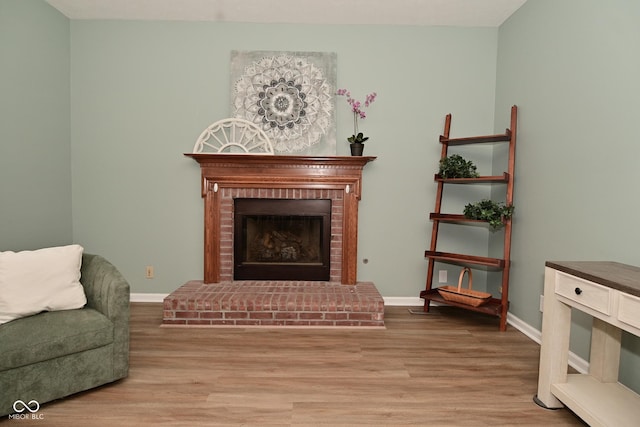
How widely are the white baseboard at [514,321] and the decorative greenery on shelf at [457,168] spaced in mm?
1244

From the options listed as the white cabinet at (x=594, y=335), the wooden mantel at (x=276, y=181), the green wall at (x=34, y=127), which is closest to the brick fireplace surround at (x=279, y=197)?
the wooden mantel at (x=276, y=181)

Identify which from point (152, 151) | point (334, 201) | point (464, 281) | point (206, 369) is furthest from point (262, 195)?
point (464, 281)

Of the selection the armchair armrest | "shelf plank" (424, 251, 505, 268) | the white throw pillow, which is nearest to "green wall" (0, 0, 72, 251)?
the white throw pillow

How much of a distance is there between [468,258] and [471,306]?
402 millimetres

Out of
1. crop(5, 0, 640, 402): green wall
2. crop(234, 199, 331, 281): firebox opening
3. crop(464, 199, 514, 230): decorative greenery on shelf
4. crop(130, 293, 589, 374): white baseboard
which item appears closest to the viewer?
crop(130, 293, 589, 374): white baseboard

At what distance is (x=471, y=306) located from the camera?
308 centimetres

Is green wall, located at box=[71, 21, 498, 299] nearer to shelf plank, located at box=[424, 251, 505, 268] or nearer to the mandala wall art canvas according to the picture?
the mandala wall art canvas

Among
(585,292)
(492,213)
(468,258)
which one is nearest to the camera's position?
(585,292)

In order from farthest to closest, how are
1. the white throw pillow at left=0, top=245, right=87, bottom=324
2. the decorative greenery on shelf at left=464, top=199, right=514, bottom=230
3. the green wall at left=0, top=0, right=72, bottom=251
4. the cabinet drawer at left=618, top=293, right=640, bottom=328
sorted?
1. the decorative greenery on shelf at left=464, top=199, right=514, bottom=230
2. the green wall at left=0, top=0, right=72, bottom=251
3. the white throw pillow at left=0, top=245, right=87, bottom=324
4. the cabinet drawer at left=618, top=293, right=640, bottom=328

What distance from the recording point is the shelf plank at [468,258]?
2980 millimetres

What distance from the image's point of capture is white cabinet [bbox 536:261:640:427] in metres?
1.52

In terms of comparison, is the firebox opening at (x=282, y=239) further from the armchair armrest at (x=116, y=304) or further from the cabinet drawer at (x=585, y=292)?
the cabinet drawer at (x=585, y=292)

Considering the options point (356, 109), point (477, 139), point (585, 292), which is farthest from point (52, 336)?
point (477, 139)

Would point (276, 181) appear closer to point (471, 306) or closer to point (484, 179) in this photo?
point (484, 179)
